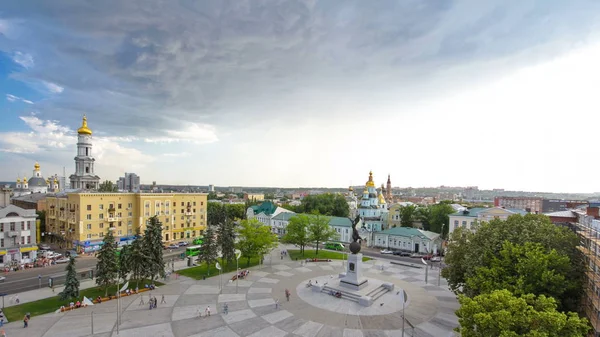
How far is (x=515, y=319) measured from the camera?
1600cm

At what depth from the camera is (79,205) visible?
5516 centimetres

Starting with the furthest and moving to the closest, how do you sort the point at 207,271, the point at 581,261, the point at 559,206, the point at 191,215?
the point at 559,206, the point at 191,215, the point at 207,271, the point at 581,261

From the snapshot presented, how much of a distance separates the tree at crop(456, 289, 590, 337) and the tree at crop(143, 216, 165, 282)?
105 feet

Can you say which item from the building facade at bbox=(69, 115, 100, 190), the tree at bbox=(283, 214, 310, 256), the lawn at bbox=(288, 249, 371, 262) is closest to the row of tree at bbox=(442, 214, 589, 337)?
the lawn at bbox=(288, 249, 371, 262)

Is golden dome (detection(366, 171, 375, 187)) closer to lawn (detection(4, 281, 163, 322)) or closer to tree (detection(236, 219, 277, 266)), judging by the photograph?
tree (detection(236, 219, 277, 266))

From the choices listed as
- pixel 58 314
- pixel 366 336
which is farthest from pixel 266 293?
pixel 58 314

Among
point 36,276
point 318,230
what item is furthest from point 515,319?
point 36,276

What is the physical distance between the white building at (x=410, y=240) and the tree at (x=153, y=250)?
46.2 m

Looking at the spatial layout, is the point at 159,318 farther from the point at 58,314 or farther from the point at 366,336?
the point at 366,336

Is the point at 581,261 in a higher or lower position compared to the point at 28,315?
higher

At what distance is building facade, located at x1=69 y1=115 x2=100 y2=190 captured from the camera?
71.2 m

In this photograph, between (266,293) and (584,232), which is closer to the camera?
(584,232)

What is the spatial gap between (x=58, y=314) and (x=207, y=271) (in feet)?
57.9

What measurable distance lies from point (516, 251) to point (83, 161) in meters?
82.5
